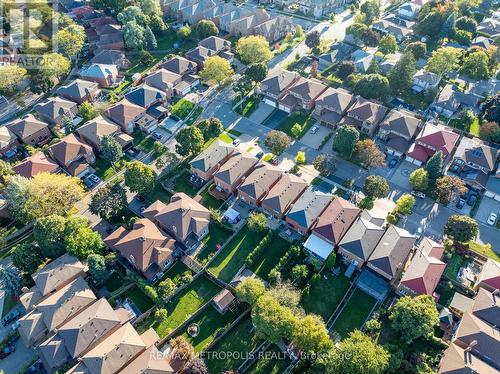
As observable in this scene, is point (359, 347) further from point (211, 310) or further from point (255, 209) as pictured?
point (255, 209)

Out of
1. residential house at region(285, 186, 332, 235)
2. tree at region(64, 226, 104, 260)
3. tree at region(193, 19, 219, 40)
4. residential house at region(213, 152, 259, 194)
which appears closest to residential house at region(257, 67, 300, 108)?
residential house at region(213, 152, 259, 194)

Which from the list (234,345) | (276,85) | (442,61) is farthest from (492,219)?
(276,85)

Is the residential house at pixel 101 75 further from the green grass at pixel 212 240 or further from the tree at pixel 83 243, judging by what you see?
the green grass at pixel 212 240

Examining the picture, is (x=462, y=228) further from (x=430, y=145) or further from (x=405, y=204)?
(x=430, y=145)

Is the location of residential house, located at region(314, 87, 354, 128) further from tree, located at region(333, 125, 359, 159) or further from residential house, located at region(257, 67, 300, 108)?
residential house, located at region(257, 67, 300, 108)

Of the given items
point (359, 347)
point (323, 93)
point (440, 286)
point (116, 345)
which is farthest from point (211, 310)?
point (323, 93)
